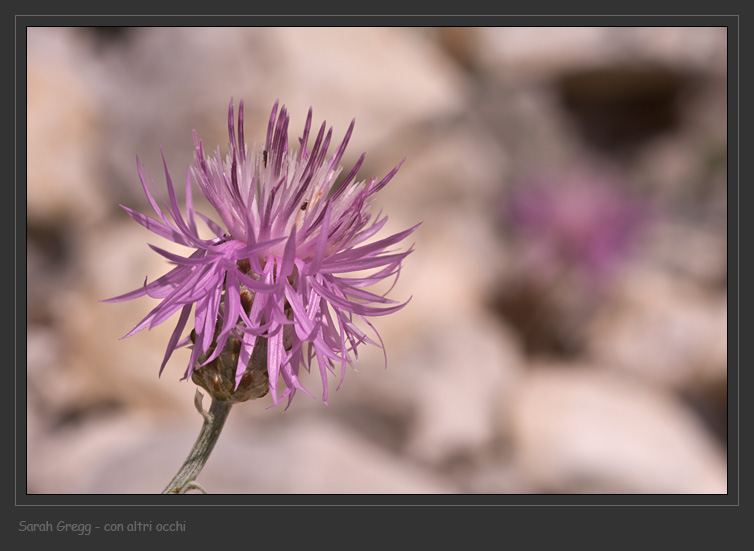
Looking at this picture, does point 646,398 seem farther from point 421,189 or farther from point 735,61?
point 735,61

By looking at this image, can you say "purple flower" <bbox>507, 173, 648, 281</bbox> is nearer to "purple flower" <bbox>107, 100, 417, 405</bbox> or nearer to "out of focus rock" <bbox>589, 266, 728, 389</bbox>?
"out of focus rock" <bbox>589, 266, 728, 389</bbox>

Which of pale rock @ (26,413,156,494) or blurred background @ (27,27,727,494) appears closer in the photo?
pale rock @ (26,413,156,494)

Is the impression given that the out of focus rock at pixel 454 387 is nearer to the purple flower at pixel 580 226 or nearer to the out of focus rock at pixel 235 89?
the purple flower at pixel 580 226

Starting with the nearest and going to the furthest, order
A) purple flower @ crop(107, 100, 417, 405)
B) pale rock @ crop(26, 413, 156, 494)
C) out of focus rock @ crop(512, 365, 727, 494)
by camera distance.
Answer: purple flower @ crop(107, 100, 417, 405)
pale rock @ crop(26, 413, 156, 494)
out of focus rock @ crop(512, 365, 727, 494)

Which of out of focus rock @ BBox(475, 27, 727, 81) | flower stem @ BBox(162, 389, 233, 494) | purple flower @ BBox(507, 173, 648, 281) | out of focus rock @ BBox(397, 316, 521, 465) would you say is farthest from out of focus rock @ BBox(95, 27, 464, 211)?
flower stem @ BBox(162, 389, 233, 494)

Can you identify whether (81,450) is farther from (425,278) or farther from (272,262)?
(272,262)

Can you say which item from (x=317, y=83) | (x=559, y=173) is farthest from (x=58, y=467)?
(x=559, y=173)
